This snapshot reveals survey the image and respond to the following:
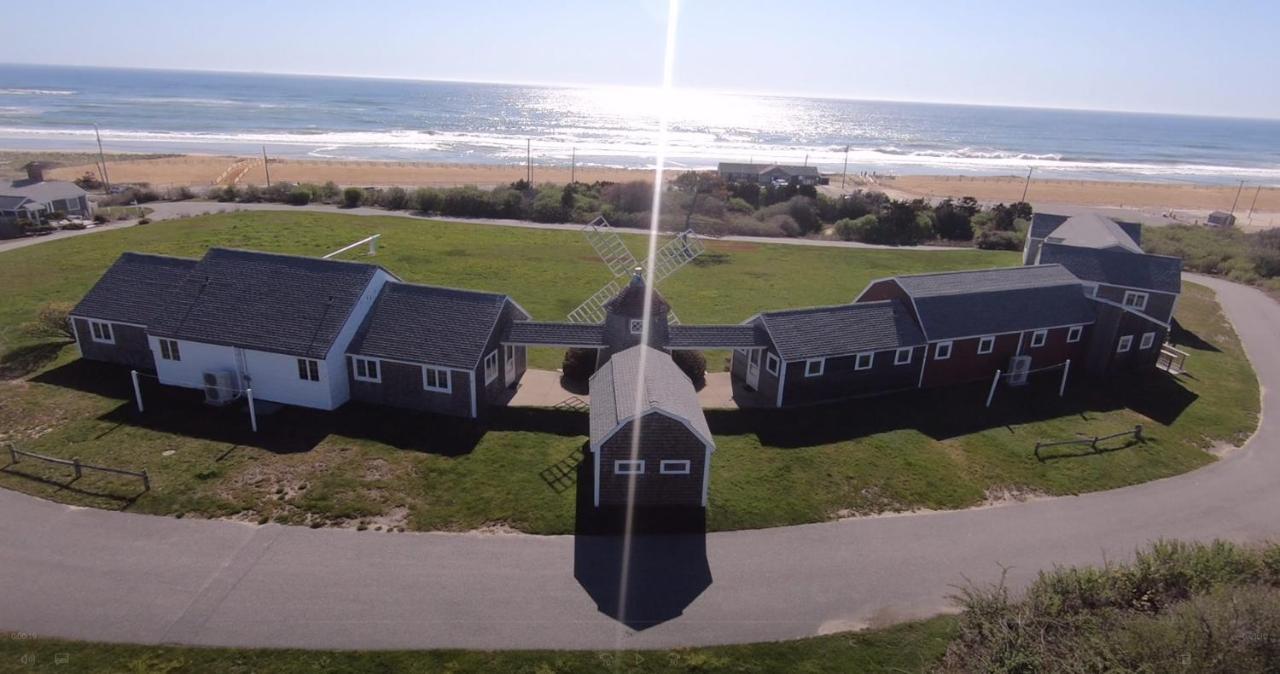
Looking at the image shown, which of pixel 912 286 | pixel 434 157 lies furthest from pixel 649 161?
pixel 912 286

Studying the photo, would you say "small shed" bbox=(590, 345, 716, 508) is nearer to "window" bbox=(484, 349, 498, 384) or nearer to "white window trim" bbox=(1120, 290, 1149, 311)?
"window" bbox=(484, 349, 498, 384)

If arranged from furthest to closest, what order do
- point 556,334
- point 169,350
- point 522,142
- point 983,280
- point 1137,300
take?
point 522,142 < point 1137,300 < point 983,280 < point 556,334 < point 169,350

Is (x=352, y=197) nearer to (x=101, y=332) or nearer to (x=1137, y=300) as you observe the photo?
(x=101, y=332)

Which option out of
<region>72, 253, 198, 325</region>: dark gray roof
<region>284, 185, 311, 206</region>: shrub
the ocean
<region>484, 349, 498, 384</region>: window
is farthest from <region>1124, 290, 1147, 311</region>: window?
the ocean

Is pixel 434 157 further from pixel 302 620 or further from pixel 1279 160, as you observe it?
pixel 1279 160

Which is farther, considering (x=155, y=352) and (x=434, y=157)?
(x=434, y=157)

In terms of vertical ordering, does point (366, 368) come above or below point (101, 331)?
above

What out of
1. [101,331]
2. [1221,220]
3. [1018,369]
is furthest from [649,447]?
[1221,220]
